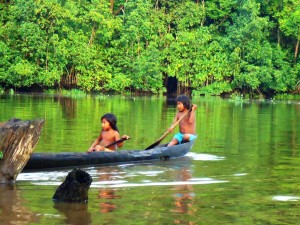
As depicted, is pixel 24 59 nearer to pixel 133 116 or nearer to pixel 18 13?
pixel 18 13

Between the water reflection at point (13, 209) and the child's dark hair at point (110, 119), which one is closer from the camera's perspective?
the water reflection at point (13, 209)

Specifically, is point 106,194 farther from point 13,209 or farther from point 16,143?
point 13,209

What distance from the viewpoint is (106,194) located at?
36.5 feet

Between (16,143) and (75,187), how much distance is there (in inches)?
62.8

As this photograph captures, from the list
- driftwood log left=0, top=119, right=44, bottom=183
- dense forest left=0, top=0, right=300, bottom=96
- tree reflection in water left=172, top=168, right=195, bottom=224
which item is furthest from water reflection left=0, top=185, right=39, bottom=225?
dense forest left=0, top=0, right=300, bottom=96

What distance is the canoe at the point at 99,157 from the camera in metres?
13.4

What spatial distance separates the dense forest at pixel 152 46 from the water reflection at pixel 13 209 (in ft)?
134

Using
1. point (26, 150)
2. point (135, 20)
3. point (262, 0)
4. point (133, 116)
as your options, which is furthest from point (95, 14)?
point (26, 150)

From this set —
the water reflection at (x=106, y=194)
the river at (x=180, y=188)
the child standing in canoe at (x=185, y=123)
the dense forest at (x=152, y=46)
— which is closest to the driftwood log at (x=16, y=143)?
the river at (x=180, y=188)

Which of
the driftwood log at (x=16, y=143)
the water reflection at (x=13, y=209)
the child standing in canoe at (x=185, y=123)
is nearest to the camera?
the water reflection at (x=13, y=209)

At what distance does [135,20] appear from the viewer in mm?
55719

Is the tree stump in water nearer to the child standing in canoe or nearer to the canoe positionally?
the canoe

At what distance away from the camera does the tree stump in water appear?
10.2m

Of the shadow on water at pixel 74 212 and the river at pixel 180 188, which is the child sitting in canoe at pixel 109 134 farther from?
the shadow on water at pixel 74 212
